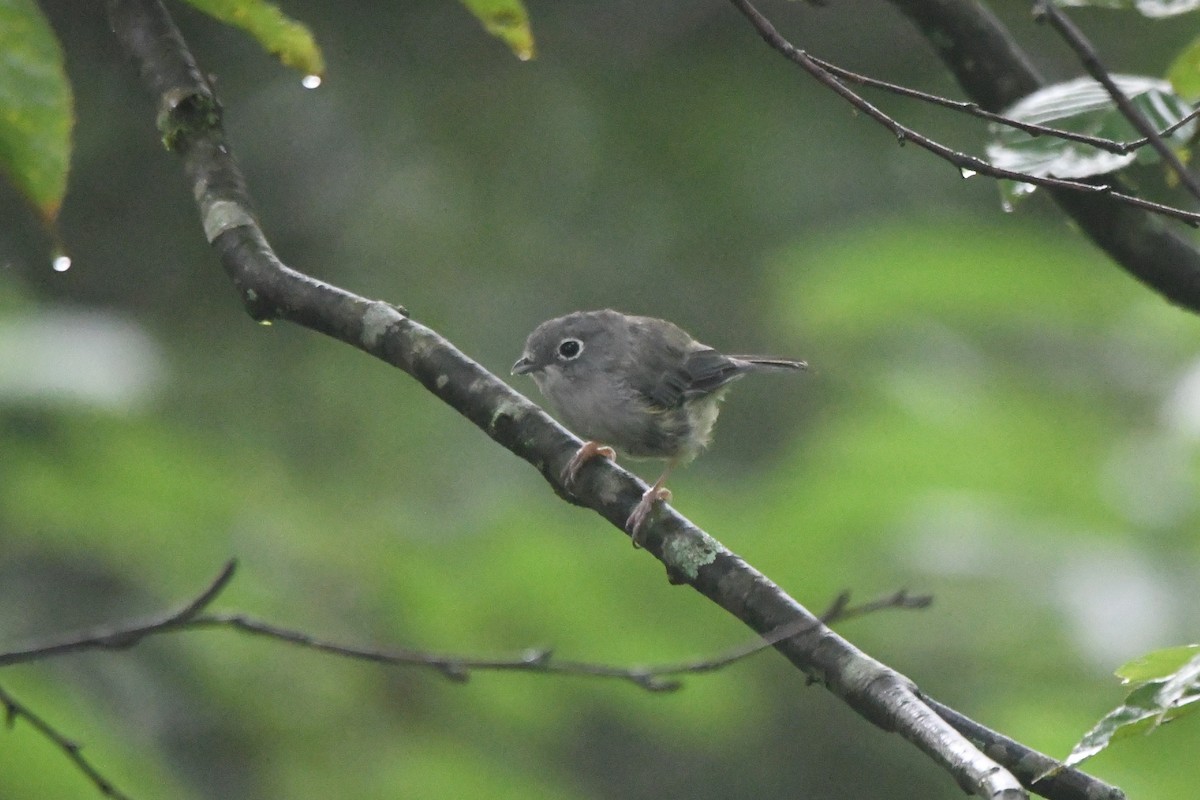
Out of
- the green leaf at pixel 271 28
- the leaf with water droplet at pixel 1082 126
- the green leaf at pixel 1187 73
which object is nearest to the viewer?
the green leaf at pixel 271 28

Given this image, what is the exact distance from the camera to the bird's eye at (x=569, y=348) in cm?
521

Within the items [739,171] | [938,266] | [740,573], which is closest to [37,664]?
[740,573]

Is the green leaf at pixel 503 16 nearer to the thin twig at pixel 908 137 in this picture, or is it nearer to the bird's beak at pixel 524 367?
the thin twig at pixel 908 137

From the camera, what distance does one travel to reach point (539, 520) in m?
4.46

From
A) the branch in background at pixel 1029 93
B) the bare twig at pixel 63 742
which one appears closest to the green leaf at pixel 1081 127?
the branch in background at pixel 1029 93

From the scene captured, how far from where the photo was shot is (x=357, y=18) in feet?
30.9

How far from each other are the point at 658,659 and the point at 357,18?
6536 millimetres

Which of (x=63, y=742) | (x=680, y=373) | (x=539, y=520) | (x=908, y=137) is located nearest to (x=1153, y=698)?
(x=908, y=137)

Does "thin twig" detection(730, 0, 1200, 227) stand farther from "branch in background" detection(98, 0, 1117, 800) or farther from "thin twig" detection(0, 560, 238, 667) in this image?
"thin twig" detection(0, 560, 238, 667)

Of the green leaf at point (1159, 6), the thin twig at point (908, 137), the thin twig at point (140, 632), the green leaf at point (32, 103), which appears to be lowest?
the thin twig at point (140, 632)

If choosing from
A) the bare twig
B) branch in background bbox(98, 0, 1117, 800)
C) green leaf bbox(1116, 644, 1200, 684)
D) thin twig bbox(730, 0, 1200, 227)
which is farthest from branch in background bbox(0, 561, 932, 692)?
thin twig bbox(730, 0, 1200, 227)

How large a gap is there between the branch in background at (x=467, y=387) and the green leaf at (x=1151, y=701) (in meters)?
0.20

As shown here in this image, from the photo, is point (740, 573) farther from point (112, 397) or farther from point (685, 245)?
point (685, 245)

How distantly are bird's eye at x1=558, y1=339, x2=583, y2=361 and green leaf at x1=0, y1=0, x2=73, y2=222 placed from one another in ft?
11.1
